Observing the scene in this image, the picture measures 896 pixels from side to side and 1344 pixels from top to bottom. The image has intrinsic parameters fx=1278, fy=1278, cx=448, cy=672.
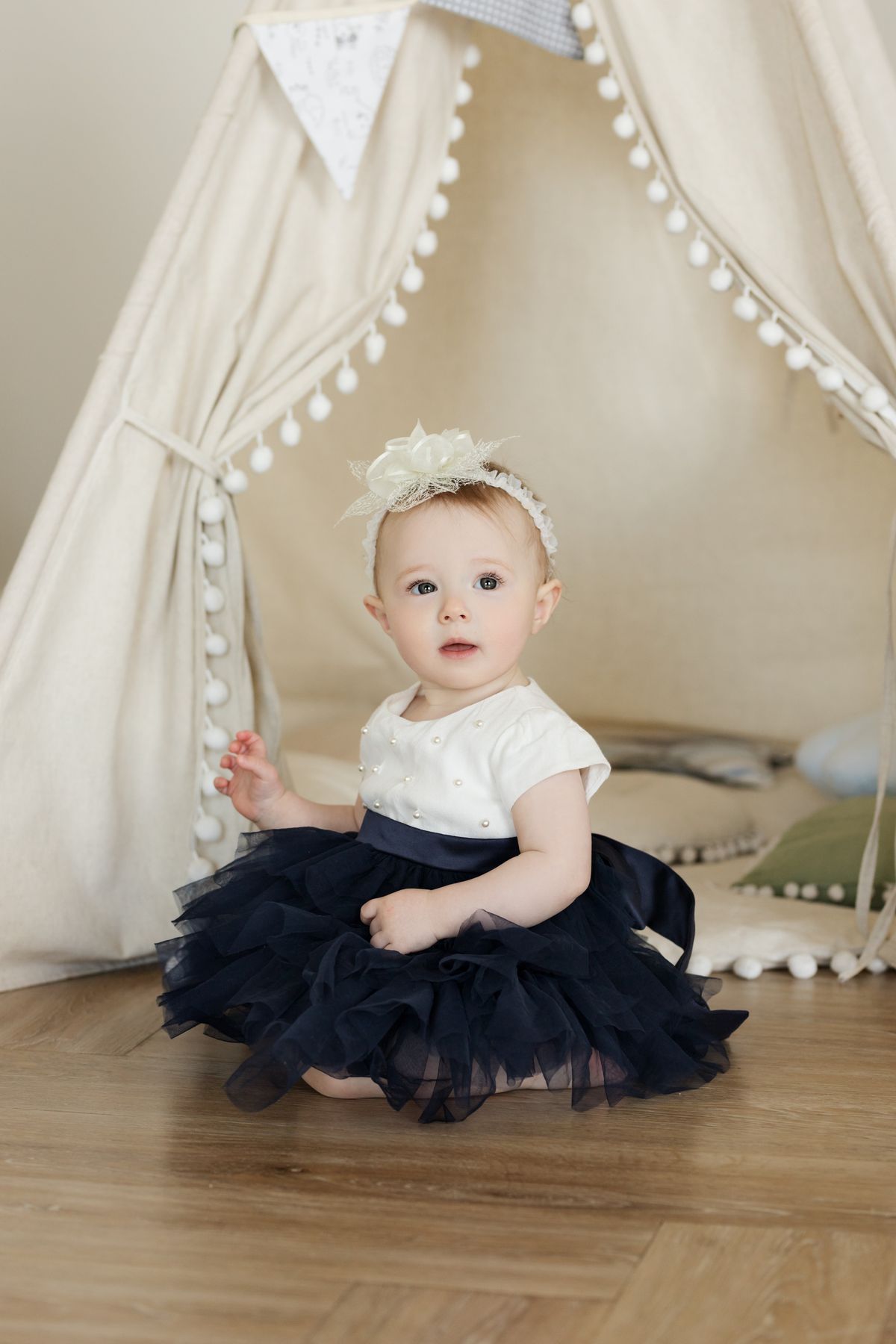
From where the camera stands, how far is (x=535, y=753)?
1.33 meters

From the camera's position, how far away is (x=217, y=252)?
1.65m

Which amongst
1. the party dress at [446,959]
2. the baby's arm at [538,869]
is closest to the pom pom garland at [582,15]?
the party dress at [446,959]

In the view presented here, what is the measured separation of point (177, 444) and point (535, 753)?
65cm

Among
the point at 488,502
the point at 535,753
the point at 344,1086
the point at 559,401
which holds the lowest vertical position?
the point at 344,1086

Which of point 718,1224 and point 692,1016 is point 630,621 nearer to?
point 692,1016

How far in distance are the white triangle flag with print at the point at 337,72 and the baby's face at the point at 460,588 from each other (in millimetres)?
585

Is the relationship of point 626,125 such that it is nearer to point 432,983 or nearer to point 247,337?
point 247,337

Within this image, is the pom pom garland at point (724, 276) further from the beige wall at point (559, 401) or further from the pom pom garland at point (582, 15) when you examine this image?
the beige wall at point (559, 401)

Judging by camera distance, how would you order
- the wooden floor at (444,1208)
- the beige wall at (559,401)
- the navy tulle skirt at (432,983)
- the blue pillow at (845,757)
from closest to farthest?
the wooden floor at (444,1208) → the navy tulle skirt at (432,983) → the blue pillow at (845,757) → the beige wall at (559,401)

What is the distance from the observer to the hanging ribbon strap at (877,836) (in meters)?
1.61

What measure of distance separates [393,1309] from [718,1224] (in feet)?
0.88

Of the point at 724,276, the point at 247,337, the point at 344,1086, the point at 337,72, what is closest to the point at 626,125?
the point at 724,276

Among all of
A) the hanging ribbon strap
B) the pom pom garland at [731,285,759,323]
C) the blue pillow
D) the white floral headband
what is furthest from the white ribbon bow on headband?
the blue pillow

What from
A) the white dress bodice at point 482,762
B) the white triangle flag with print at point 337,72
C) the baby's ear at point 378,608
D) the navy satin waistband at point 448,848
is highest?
the white triangle flag with print at point 337,72
